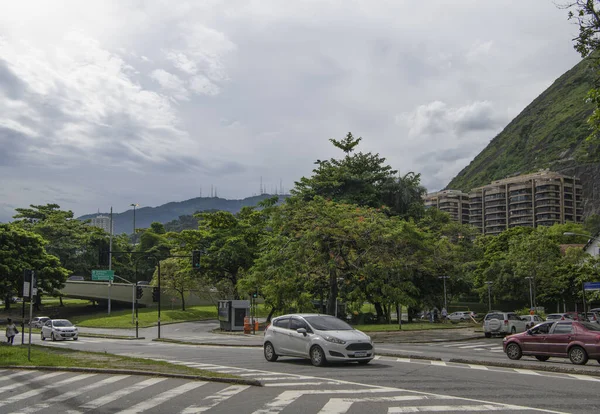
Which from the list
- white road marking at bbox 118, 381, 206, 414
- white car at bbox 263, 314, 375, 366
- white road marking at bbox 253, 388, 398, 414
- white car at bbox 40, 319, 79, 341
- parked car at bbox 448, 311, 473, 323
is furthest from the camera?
parked car at bbox 448, 311, 473, 323

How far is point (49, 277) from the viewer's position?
64.3 meters

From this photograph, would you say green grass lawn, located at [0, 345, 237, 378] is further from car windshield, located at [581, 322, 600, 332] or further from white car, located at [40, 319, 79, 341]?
white car, located at [40, 319, 79, 341]

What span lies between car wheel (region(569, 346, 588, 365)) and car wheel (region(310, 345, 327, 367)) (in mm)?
8495

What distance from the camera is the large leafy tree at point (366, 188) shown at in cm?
5722

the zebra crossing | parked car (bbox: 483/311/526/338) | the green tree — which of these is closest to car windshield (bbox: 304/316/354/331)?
the zebra crossing

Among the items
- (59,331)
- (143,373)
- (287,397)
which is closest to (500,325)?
(143,373)

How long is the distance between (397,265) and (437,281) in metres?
18.0

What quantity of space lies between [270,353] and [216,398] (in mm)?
8191

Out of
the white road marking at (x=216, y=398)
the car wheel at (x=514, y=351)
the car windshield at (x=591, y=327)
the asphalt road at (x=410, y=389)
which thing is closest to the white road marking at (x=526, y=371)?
the asphalt road at (x=410, y=389)

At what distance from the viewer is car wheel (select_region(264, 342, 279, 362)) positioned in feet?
63.1

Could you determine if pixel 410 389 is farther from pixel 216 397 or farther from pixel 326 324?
pixel 326 324

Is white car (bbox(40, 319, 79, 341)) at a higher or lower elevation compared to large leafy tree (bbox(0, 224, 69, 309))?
lower

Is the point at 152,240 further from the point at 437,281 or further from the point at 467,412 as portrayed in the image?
the point at 467,412

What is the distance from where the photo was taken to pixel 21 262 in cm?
6028
